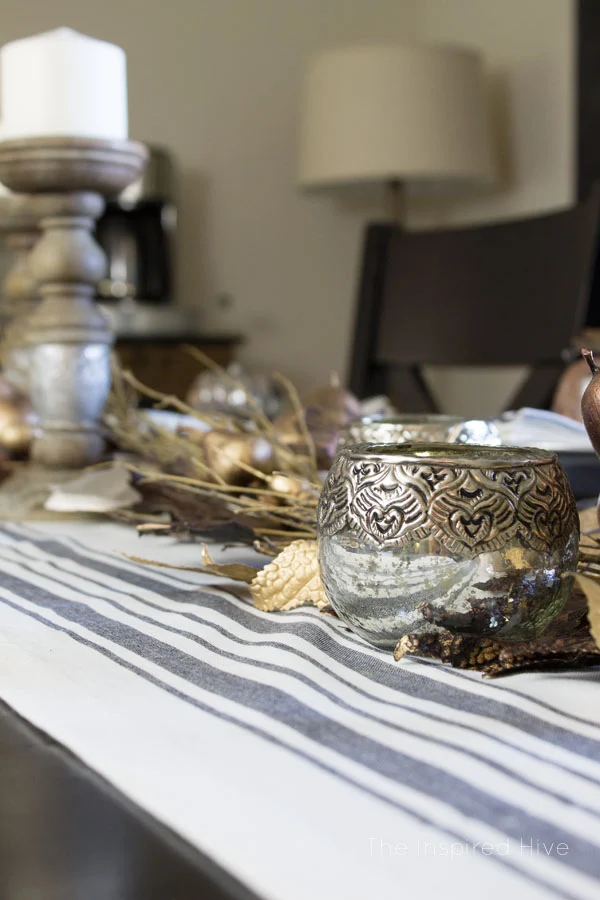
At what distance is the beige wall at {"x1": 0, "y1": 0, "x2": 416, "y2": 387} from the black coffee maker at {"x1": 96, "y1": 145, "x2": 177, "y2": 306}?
0.63 feet

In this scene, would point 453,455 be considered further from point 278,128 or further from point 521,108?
point 278,128

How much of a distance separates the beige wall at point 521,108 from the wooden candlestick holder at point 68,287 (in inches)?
102

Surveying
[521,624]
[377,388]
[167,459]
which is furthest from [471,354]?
[521,624]

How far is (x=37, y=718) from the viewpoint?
0.29 meters

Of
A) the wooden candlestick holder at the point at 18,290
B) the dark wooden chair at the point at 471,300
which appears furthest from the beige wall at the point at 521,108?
the wooden candlestick holder at the point at 18,290

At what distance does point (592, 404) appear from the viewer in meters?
0.34

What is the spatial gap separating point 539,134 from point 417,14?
3.03ft

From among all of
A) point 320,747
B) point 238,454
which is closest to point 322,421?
point 238,454

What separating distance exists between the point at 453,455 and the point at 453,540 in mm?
27

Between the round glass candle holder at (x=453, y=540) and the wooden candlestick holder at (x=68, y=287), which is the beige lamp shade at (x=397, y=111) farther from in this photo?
the round glass candle holder at (x=453, y=540)

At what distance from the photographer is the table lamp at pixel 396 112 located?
2.81 metres

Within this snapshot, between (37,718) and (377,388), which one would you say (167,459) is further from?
(377,388)

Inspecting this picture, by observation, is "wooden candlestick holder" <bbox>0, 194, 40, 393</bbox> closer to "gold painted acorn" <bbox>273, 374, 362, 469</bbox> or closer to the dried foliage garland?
the dried foliage garland

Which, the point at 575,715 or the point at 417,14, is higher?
the point at 417,14
